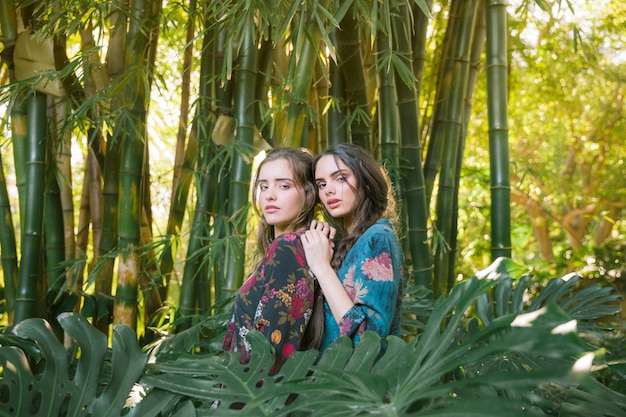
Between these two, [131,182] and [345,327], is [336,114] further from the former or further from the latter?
[345,327]

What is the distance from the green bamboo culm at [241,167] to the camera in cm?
210

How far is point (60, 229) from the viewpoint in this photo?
8.36 ft

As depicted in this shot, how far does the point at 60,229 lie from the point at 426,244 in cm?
128

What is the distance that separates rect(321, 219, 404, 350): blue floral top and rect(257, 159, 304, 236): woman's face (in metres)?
0.18

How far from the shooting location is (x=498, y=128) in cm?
232

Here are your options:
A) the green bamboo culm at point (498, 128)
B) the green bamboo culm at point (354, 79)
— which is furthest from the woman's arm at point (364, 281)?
the green bamboo culm at point (354, 79)

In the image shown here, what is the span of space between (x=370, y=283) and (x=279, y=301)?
0.53 ft

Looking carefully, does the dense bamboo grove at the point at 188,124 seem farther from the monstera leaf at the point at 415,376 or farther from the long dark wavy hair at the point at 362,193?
the monstera leaf at the point at 415,376

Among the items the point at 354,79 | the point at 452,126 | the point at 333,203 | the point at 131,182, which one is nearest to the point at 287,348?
the point at 333,203

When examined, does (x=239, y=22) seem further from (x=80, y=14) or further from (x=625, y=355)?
(x=625, y=355)

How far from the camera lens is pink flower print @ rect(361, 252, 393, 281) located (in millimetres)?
1287

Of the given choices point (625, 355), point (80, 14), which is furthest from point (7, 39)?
point (625, 355)

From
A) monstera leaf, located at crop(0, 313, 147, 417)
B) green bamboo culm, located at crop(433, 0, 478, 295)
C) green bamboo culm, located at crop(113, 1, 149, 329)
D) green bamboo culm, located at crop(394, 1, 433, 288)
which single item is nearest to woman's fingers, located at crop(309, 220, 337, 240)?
monstera leaf, located at crop(0, 313, 147, 417)

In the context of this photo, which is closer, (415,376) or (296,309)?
(415,376)
